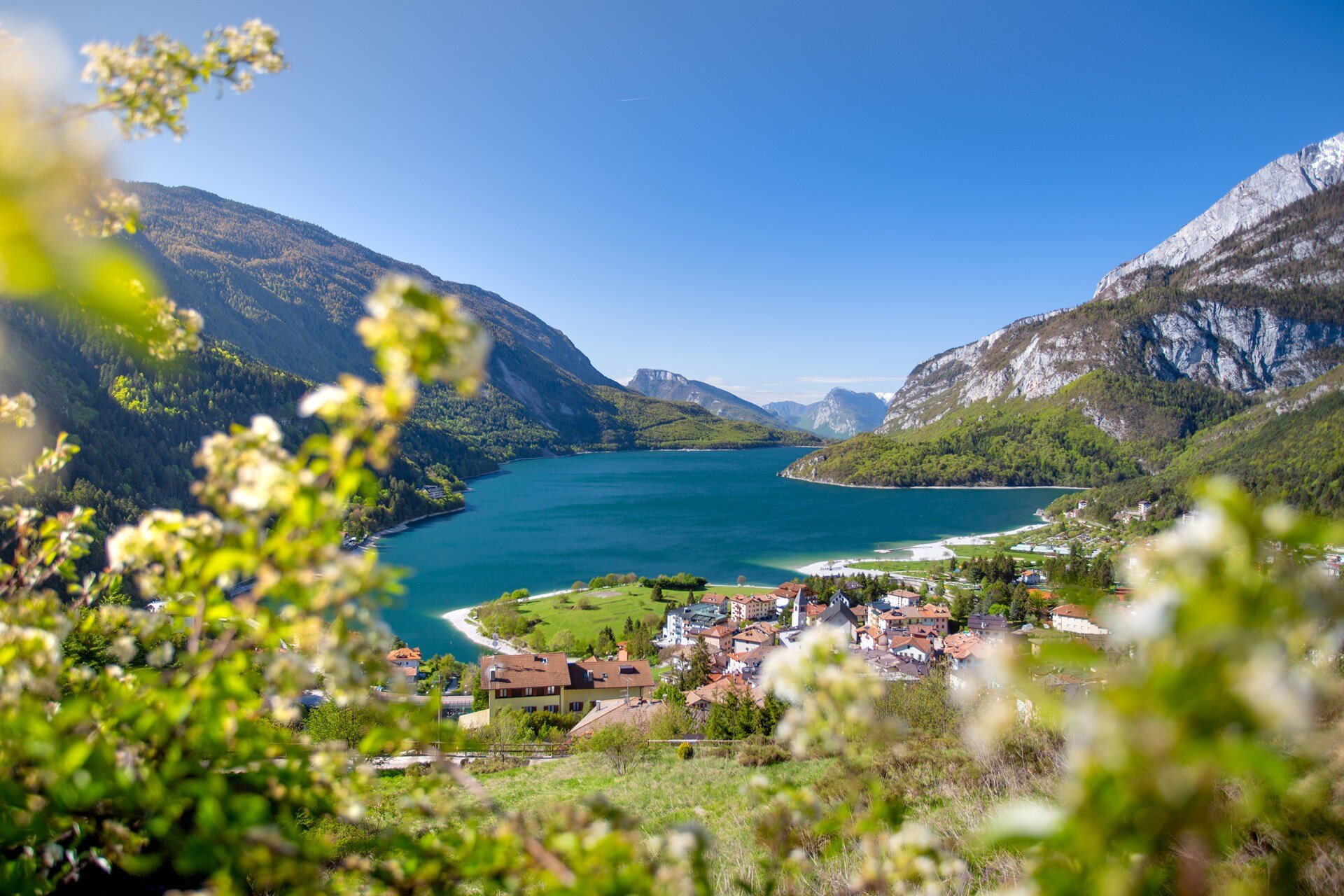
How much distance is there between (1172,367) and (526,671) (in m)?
191

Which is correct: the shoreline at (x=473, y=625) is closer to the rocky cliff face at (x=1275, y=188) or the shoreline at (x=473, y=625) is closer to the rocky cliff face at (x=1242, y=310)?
the rocky cliff face at (x=1242, y=310)

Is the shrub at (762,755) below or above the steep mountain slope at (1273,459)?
below

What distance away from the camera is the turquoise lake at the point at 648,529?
56.6 m

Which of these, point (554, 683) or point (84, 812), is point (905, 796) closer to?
point (84, 812)

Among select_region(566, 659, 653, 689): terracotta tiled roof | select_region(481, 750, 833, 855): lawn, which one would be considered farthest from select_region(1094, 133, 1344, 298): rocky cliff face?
select_region(481, 750, 833, 855): lawn

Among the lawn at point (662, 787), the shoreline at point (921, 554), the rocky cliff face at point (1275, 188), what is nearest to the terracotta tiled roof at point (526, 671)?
the lawn at point (662, 787)

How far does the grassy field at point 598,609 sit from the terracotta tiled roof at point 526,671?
8633mm

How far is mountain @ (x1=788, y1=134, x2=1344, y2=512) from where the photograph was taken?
136 meters

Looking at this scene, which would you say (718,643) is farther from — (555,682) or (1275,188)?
(1275,188)

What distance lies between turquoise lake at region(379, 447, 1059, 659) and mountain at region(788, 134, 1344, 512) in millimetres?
16535

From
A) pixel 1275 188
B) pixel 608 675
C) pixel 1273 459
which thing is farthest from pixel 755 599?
pixel 1275 188

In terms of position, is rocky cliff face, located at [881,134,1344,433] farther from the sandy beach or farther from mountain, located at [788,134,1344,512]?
the sandy beach

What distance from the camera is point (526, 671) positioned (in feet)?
102

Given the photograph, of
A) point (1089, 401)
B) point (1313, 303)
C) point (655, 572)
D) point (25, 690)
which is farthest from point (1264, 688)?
point (1313, 303)
